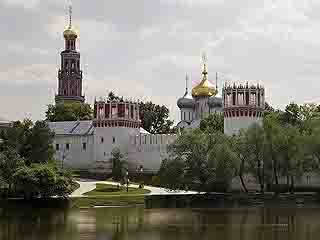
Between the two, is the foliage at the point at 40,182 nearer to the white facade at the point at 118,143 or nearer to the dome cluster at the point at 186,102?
the white facade at the point at 118,143

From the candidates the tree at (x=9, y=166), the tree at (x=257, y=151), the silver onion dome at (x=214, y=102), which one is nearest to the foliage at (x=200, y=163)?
the tree at (x=257, y=151)

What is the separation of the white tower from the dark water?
26.6 m

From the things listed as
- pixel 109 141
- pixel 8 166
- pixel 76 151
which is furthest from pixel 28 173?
pixel 76 151

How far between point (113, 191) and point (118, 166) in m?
12.8

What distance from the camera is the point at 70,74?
121500 mm

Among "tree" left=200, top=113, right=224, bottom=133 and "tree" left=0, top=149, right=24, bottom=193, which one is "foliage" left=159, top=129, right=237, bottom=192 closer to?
"tree" left=0, top=149, right=24, bottom=193

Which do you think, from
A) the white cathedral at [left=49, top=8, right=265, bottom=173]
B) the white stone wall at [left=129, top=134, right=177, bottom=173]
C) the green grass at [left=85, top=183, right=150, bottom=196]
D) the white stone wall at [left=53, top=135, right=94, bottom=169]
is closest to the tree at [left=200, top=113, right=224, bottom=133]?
the white cathedral at [left=49, top=8, right=265, bottom=173]

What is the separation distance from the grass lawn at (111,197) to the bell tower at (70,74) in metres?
56.6

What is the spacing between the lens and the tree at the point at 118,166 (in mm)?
76500

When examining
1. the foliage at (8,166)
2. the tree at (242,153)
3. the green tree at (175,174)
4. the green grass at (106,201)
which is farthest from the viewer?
the tree at (242,153)

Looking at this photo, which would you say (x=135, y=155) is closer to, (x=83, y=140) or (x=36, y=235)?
(x=83, y=140)

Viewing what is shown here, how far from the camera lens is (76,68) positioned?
122062mm

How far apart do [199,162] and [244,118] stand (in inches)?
596

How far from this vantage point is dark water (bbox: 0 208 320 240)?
31562mm
